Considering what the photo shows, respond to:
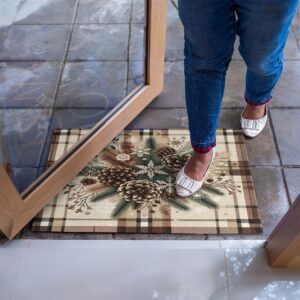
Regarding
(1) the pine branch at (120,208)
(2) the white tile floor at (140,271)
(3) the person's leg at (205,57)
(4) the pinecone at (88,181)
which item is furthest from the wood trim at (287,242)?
(4) the pinecone at (88,181)

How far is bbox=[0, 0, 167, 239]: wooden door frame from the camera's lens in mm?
894

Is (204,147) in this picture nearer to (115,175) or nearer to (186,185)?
(186,185)

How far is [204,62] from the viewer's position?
2.61 ft

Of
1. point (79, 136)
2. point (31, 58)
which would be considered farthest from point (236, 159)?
point (31, 58)

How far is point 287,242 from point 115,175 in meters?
0.52

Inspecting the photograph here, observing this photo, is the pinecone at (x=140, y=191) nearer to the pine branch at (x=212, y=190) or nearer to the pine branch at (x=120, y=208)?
the pine branch at (x=120, y=208)

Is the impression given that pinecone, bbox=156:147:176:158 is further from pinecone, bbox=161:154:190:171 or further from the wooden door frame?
the wooden door frame

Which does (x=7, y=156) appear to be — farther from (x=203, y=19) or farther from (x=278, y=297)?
(x=278, y=297)

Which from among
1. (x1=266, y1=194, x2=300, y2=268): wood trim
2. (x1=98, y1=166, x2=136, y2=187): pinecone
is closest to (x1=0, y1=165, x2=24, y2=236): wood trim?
(x1=98, y1=166, x2=136, y2=187): pinecone

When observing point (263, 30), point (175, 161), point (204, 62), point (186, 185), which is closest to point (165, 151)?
point (175, 161)

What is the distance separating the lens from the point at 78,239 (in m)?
0.96

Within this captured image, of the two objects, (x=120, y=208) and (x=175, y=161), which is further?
(x=175, y=161)

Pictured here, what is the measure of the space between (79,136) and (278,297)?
736mm

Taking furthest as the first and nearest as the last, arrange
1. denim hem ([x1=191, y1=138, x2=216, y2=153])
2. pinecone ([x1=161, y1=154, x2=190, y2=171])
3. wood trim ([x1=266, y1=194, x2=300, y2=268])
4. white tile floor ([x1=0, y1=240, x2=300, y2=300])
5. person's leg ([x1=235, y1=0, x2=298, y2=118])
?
pinecone ([x1=161, y1=154, x2=190, y2=171])
denim hem ([x1=191, y1=138, x2=216, y2=153])
white tile floor ([x1=0, y1=240, x2=300, y2=300])
wood trim ([x1=266, y1=194, x2=300, y2=268])
person's leg ([x1=235, y1=0, x2=298, y2=118])
